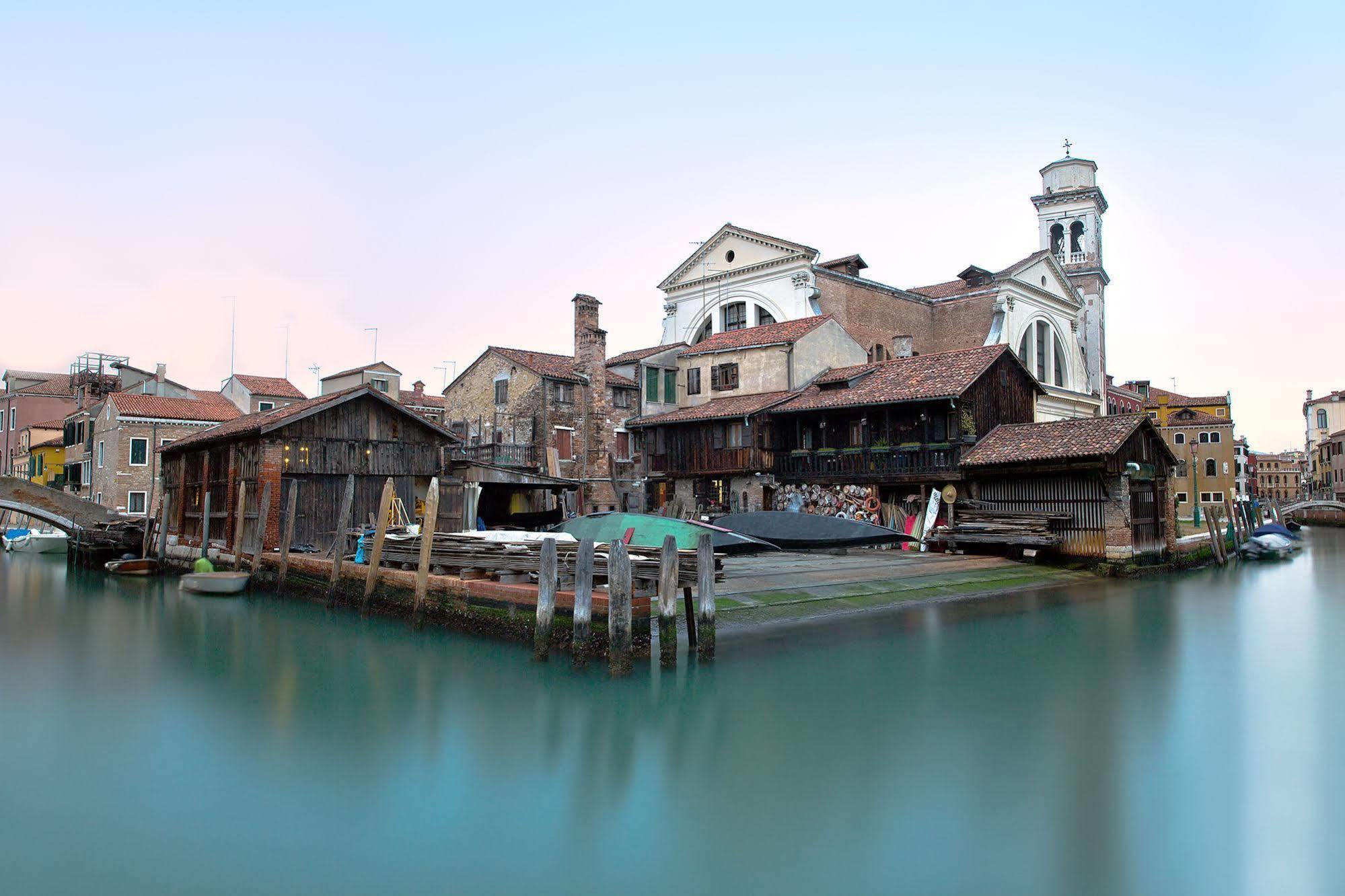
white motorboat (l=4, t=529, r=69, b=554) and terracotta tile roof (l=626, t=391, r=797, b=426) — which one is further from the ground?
terracotta tile roof (l=626, t=391, r=797, b=426)

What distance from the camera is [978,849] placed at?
673 centimetres

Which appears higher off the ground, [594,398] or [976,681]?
[594,398]

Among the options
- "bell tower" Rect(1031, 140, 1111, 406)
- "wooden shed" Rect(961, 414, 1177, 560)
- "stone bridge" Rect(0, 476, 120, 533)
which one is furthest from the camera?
"bell tower" Rect(1031, 140, 1111, 406)

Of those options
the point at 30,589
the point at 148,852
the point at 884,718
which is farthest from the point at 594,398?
the point at 148,852

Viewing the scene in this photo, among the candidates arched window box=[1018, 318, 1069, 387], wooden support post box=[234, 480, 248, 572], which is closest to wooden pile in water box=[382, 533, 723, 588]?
wooden support post box=[234, 480, 248, 572]

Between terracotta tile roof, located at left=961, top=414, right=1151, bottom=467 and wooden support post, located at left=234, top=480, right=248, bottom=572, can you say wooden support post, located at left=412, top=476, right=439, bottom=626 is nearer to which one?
wooden support post, located at left=234, top=480, right=248, bottom=572

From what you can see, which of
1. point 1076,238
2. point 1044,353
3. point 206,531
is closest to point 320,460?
point 206,531

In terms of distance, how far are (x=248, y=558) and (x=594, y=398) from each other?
1375 cm

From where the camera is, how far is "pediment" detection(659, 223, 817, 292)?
35.5 metres

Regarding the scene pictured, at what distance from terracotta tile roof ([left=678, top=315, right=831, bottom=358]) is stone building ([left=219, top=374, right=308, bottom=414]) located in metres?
18.2

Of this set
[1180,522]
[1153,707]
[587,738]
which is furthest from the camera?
[1180,522]

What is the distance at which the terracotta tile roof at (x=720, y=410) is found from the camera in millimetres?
28562

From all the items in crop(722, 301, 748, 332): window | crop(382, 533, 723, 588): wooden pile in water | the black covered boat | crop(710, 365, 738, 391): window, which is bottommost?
crop(382, 533, 723, 588): wooden pile in water

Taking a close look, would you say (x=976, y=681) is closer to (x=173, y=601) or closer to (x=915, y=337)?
(x=173, y=601)
